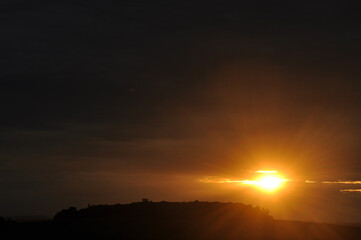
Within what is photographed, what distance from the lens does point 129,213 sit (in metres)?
51.3

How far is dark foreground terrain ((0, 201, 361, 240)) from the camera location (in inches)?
1681

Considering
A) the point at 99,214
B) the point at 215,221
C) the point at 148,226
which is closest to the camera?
the point at 148,226

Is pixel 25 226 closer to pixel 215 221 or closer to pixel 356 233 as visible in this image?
pixel 215 221

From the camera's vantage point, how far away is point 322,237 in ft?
161

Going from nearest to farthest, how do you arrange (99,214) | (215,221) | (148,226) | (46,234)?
(46,234), (148,226), (215,221), (99,214)

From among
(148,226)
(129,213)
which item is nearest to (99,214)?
(129,213)

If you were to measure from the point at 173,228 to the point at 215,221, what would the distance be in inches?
208

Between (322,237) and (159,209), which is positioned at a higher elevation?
(159,209)

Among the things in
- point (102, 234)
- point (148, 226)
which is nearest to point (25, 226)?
point (102, 234)

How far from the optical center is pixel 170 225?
149 ft

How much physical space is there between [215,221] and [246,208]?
21.9ft

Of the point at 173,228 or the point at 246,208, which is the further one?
the point at 246,208

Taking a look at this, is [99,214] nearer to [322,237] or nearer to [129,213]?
[129,213]

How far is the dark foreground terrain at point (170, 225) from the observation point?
42.7 metres
